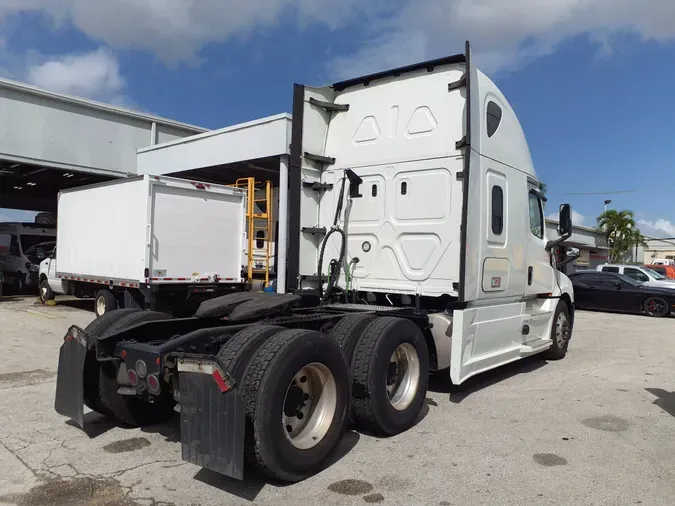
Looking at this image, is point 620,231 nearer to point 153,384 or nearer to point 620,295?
point 620,295

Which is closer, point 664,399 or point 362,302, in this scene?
point 664,399

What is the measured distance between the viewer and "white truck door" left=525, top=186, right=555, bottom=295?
7422 mm

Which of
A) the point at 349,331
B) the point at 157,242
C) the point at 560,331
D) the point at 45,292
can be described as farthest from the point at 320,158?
the point at 45,292

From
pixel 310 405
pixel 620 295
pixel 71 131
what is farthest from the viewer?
pixel 620 295

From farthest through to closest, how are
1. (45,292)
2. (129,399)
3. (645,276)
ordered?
(645,276), (45,292), (129,399)

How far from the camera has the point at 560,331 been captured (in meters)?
8.73

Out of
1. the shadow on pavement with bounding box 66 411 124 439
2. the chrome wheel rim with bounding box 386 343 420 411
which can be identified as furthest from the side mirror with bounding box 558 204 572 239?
the shadow on pavement with bounding box 66 411 124 439

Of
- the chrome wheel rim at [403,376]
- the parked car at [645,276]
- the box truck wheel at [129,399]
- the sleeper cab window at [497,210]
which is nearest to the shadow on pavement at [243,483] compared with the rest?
the box truck wheel at [129,399]

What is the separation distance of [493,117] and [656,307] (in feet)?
45.0

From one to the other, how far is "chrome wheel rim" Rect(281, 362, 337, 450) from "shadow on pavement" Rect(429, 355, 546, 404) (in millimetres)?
2471

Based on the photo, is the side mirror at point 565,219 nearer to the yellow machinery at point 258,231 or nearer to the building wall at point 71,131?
the yellow machinery at point 258,231

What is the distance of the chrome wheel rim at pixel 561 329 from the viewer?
861cm

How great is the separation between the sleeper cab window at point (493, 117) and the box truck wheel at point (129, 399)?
4.07m

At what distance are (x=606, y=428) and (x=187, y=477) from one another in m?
3.95
